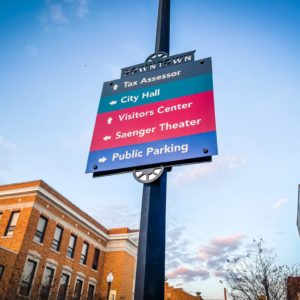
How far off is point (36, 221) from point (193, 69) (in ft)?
65.3

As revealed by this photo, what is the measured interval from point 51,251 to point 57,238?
138cm

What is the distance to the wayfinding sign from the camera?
11.3ft

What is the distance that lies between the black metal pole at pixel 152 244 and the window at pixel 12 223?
66.3ft

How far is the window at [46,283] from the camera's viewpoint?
20114 millimetres

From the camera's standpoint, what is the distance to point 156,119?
3.80m

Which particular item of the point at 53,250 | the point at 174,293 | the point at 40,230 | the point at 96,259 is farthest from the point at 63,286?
the point at 174,293

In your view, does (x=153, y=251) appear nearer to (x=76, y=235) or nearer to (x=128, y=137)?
(x=128, y=137)

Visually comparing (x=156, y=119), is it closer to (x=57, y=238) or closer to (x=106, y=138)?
(x=106, y=138)

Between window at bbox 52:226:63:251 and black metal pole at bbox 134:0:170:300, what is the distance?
72.5 ft

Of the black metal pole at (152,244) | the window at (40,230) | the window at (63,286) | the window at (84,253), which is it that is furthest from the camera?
the window at (84,253)

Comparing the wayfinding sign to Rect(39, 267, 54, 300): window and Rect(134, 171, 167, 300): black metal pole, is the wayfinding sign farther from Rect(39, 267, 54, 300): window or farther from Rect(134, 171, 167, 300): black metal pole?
Rect(39, 267, 54, 300): window

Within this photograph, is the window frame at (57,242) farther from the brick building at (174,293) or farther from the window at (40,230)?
the brick building at (174,293)

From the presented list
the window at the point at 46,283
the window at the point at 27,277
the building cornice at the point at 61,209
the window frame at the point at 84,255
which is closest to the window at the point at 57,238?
the building cornice at the point at 61,209

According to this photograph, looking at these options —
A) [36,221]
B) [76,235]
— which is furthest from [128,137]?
[76,235]
